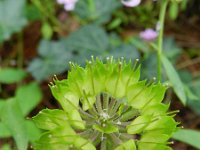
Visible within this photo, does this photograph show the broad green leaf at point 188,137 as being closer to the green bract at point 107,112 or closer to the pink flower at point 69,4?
the green bract at point 107,112

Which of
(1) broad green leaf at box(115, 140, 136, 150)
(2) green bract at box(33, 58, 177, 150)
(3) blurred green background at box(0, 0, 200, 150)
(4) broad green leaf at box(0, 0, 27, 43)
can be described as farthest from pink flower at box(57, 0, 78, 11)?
(1) broad green leaf at box(115, 140, 136, 150)

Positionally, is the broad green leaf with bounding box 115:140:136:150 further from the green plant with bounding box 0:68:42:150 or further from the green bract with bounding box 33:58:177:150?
the green plant with bounding box 0:68:42:150

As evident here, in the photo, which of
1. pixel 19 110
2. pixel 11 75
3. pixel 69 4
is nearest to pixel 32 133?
pixel 19 110

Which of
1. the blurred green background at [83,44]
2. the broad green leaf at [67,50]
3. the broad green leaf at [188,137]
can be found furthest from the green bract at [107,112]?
the broad green leaf at [67,50]

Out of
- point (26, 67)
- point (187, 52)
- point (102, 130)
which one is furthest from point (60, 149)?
point (187, 52)

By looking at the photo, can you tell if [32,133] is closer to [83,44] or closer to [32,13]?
[83,44]
